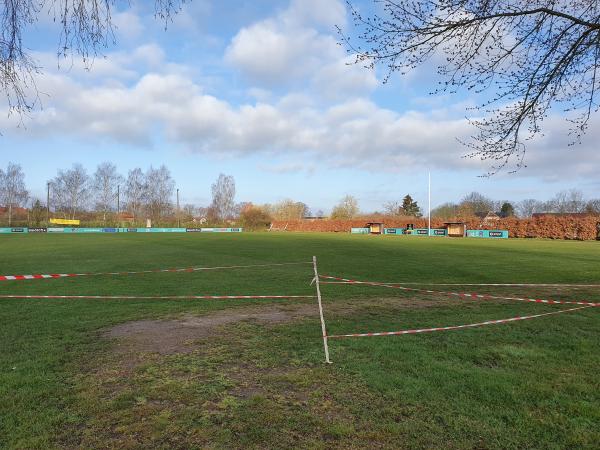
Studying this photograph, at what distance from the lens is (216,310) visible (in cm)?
895

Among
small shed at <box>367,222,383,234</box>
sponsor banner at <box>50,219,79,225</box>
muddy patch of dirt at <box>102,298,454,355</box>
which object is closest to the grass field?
muddy patch of dirt at <box>102,298,454,355</box>

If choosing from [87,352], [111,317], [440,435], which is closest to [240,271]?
[111,317]

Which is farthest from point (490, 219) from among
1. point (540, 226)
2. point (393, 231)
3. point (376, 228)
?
point (376, 228)

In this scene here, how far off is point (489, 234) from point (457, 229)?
14.4 feet

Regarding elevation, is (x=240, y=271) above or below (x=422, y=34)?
below

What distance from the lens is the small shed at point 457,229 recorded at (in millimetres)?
61406

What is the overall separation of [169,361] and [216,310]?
3458 millimetres

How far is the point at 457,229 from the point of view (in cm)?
6191

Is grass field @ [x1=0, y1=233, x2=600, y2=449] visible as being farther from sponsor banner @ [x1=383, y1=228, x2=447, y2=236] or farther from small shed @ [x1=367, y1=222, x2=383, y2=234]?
small shed @ [x1=367, y1=222, x2=383, y2=234]

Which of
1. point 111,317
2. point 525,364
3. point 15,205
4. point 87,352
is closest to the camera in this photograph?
point 525,364

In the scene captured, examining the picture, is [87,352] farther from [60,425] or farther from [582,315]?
[582,315]

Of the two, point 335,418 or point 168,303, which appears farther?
point 168,303

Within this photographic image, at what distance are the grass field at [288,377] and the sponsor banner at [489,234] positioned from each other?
52.8 meters

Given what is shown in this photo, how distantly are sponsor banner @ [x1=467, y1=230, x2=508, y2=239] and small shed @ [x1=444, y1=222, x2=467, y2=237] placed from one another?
1.19 meters
